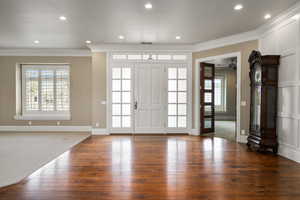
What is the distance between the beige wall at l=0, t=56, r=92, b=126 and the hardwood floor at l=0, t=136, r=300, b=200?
2.65m

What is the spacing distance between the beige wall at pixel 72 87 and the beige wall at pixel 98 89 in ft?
2.28

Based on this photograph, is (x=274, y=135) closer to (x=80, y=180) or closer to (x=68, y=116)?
(x=80, y=180)

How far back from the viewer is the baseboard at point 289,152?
382 centimetres

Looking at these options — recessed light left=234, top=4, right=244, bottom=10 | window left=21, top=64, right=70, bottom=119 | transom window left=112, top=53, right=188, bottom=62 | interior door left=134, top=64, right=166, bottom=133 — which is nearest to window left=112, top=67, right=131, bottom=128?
interior door left=134, top=64, right=166, bottom=133

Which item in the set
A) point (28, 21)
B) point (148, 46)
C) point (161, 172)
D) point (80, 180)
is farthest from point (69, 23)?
point (161, 172)

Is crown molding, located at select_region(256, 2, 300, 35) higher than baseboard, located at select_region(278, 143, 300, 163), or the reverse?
crown molding, located at select_region(256, 2, 300, 35)

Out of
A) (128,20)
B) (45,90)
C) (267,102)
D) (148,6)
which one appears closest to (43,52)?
(45,90)

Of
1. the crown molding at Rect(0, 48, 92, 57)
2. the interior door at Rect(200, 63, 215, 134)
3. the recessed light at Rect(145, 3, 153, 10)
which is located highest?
the recessed light at Rect(145, 3, 153, 10)

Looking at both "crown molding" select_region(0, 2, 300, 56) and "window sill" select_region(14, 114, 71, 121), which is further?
"window sill" select_region(14, 114, 71, 121)

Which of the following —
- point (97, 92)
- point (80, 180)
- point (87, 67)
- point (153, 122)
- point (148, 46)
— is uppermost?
point (148, 46)

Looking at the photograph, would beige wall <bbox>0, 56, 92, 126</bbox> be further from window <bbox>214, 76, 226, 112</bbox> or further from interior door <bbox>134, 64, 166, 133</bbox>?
window <bbox>214, 76, 226, 112</bbox>

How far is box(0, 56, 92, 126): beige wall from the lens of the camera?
7172 millimetres

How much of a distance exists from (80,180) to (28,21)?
3.79 m

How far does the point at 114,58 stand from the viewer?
6590 mm
